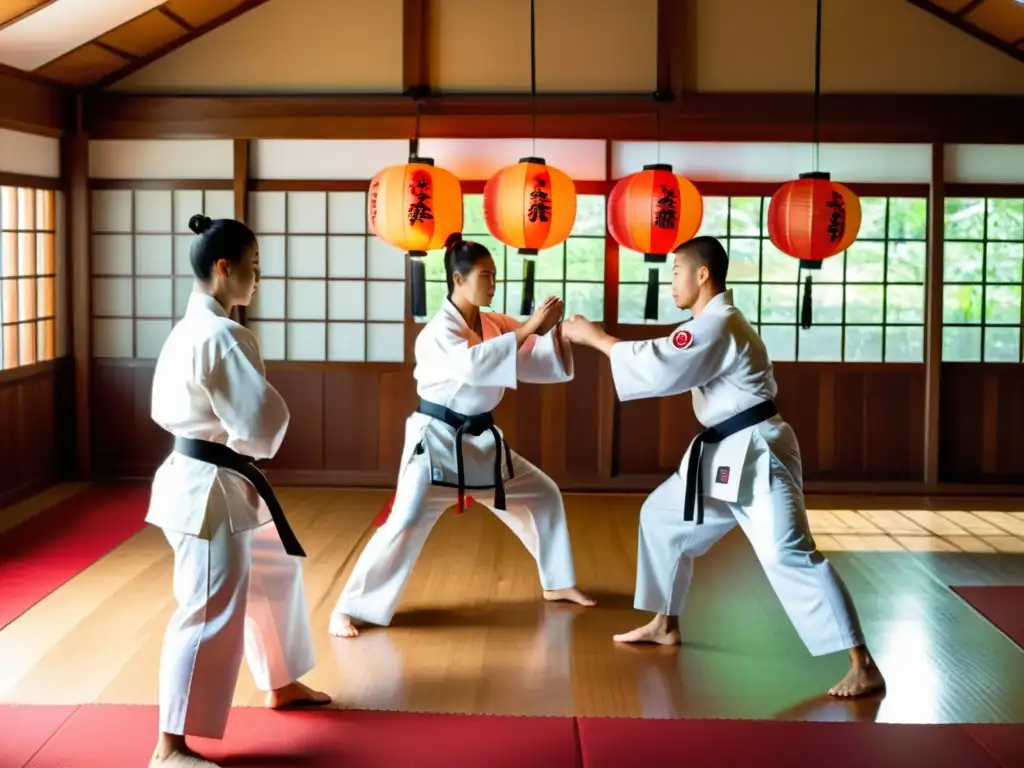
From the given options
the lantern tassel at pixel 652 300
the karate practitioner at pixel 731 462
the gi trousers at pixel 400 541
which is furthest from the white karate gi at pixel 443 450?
the lantern tassel at pixel 652 300

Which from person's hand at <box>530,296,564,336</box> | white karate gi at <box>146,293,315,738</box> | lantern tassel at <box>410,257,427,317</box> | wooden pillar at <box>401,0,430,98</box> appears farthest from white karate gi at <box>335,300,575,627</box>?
wooden pillar at <box>401,0,430,98</box>

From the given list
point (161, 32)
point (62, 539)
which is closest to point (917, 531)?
point (62, 539)

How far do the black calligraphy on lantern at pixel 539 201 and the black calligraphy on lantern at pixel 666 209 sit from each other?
50cm

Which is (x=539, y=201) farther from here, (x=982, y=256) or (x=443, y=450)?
(x=982, y=256)

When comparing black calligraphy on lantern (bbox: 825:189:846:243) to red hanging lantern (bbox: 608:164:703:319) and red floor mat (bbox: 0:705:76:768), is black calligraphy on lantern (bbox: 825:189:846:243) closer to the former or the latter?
red hanging lantern (bbox: 608:164:703:319)

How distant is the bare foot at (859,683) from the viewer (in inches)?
141

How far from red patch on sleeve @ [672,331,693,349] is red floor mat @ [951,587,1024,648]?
157 centimetres

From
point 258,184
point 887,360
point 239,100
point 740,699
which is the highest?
point 239,100

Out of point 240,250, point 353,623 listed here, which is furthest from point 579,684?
point 240,250

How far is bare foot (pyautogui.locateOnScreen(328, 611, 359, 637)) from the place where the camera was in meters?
4.15

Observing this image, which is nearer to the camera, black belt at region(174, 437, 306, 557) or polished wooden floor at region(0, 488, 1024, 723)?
black belt at region(174, 437, 306, 557)

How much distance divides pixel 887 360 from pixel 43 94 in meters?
4.94

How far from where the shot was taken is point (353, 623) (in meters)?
4.24

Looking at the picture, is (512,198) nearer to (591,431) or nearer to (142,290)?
(591,431)
